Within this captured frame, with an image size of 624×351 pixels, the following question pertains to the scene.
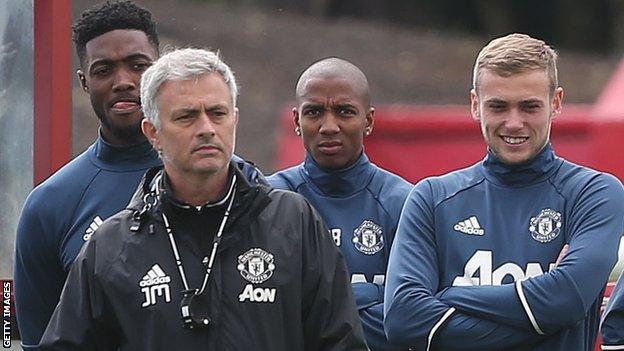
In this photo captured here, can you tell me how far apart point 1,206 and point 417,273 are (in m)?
1.58

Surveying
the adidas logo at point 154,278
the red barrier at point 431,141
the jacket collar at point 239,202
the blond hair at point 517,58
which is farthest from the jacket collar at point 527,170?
the red barrier at point 431,141

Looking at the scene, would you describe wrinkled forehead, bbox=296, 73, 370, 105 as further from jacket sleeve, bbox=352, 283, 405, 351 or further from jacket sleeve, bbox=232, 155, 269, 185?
jacket sleeve, bbox=232, 155, 269, 185

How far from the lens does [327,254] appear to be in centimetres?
440

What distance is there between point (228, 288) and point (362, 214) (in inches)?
45.3

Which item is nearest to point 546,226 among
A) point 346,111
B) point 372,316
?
point 372,316

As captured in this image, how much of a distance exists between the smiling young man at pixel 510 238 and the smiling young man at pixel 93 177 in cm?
89

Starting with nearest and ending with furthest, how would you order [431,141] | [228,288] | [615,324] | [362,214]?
[228,288] → [615,324] → [362,214] → [431,141]

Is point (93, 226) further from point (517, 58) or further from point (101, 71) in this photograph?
point (517, 58)

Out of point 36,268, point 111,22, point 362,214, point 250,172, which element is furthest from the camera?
point 362,214

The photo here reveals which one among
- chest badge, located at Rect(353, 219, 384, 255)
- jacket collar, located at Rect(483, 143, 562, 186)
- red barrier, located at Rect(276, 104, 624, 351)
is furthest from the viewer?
red barrier, located at Rect(276, 104, 624, 351)

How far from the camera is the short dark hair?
525 cm

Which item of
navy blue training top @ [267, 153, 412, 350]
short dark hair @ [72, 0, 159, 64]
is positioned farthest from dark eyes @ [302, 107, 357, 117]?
short dark hair @ [72, 0, 159, 64]

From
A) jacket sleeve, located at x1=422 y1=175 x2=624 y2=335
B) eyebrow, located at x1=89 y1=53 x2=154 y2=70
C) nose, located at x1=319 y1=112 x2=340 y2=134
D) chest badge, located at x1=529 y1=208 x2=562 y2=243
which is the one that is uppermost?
eyebrow, located at x1=89 y1=53 x2=154 y2=70

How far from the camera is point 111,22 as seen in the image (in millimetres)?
5250
